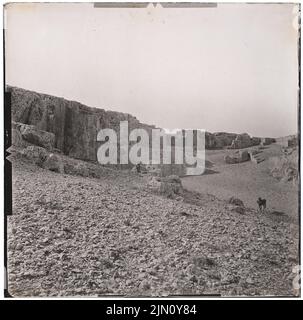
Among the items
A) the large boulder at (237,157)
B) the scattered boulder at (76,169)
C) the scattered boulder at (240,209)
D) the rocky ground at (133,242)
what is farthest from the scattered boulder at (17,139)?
the scattered boulder at (240,209)

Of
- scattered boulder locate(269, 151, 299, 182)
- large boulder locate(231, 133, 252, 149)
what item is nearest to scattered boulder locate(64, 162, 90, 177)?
large boulder locate(231, 133, 252, 149)

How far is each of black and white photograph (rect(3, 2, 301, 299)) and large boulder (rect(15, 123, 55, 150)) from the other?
0.01 metres

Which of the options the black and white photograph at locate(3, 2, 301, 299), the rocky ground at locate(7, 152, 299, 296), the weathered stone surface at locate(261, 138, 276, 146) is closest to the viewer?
the rocky ground at locate(7, 152, 299, 296)

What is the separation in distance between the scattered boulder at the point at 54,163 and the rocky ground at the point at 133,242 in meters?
0.06

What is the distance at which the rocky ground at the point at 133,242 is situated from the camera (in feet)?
13.7

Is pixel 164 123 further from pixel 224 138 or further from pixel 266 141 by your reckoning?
pixel 266 141

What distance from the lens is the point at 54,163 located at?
4535 millimetres

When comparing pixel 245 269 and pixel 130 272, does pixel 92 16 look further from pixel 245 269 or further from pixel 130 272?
pixel 245 269

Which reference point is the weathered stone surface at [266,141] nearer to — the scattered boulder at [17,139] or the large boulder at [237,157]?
the large boulder at [237,157]

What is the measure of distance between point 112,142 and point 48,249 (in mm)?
1211

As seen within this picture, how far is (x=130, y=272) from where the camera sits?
4180 millimetres

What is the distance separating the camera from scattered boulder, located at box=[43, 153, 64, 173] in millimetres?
4523

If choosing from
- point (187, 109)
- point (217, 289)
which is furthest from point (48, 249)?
point (187, 109)

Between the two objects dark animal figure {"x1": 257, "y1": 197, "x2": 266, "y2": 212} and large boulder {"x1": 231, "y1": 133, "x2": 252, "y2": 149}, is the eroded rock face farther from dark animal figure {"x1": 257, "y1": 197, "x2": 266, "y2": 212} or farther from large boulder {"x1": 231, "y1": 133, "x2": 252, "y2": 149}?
dark animal figure {"x1": 257, "y1": 197, "x2": 266, "y2": 212}
